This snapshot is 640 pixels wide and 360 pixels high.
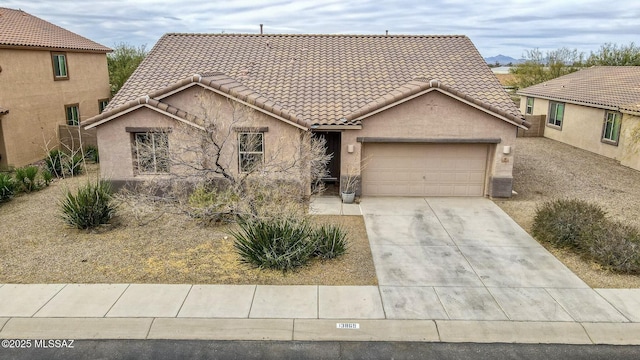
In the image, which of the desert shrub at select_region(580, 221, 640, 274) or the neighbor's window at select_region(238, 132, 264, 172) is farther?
the neighbor's window at select_region(238, 132, 264, 172)

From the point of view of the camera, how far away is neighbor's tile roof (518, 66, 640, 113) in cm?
2329

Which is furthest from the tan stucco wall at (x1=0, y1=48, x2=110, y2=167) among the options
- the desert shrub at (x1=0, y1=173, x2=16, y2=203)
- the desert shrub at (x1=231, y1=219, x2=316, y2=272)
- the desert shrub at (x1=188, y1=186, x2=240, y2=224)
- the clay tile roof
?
the desert shrub at (x1=231, y1=219, x2=316, y2=272)

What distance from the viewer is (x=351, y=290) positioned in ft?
32.2

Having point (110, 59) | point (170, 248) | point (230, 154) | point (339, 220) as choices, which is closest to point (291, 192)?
point (339, 220)

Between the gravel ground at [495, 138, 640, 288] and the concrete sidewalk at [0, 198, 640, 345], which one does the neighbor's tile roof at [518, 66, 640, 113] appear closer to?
the gravel ground at [495, 138, 640, 288]

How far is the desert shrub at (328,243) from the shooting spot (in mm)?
11234

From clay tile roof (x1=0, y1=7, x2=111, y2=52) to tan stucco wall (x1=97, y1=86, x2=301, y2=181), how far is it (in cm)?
901

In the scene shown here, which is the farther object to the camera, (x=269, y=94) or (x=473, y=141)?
(x=269, y=94)

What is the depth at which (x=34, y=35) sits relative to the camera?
78.9ft

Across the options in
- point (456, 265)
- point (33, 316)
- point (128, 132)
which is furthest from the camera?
point (128, 132)

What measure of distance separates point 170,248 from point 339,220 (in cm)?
518

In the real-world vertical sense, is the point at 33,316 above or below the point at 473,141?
below

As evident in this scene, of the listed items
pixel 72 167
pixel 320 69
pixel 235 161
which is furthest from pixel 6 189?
pixel 320 69

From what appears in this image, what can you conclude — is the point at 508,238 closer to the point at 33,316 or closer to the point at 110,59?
the point at 33,316
